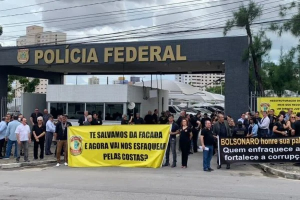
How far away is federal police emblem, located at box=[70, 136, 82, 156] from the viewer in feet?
44.4

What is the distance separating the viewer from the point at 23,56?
23.4 metres

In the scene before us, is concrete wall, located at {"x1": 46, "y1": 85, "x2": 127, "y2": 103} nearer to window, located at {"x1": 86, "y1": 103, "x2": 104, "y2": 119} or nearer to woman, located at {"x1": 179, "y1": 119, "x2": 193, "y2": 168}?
window, located at {"x1": 86, "y1": 103, "x2": 104, "y2": 119}

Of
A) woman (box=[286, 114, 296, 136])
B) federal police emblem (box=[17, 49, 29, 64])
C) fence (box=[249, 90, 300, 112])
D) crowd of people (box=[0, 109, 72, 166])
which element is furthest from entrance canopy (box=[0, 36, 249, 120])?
crowd of people (box=[0, 109, 72, 166])

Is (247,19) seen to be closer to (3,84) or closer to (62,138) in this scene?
(62,138)

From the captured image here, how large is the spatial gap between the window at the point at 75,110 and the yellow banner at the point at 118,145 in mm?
9437

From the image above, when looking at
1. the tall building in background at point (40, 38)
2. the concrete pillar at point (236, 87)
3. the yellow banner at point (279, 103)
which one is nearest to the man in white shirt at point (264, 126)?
the yellow banner at point (279, 103)

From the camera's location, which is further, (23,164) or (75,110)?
(75,110)

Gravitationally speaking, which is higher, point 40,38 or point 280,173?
point 40,38

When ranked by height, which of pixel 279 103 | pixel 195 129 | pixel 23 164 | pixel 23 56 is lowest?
pixel 23 164

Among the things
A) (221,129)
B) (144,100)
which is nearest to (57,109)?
(144,100)

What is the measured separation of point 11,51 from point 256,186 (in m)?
18.9

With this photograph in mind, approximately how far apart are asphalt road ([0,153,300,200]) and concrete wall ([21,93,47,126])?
1308 cm

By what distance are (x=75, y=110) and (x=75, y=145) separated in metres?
9.93

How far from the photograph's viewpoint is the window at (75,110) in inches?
908
